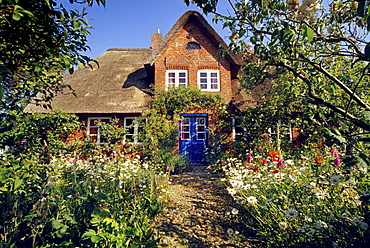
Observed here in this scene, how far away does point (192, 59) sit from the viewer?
10.5 m

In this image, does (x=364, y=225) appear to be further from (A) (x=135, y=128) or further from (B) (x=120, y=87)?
(B) (x=120, y=87)

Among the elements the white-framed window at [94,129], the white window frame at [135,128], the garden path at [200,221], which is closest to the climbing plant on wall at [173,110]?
the white window frame at [135,128]

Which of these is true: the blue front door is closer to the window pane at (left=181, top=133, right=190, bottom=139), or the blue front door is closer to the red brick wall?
the window pane at (left=181, top=133, right=190, bottom=139)

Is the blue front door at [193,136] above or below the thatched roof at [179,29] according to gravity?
below

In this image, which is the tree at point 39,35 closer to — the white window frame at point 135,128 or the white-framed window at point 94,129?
the white window frame at point 135,128

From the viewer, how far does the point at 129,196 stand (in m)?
3.45

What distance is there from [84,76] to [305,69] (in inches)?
457

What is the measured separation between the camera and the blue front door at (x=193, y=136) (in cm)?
980

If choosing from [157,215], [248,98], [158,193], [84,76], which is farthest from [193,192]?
[84,76]

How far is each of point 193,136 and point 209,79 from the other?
2.99 m

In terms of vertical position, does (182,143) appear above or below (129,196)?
above

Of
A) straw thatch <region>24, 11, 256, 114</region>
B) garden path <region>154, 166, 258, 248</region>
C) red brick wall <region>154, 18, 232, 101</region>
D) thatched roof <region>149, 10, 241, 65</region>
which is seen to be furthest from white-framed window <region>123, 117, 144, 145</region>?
garden path <region>154, 166, 258, 248</region>

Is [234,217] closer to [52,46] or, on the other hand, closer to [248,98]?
[52,46]

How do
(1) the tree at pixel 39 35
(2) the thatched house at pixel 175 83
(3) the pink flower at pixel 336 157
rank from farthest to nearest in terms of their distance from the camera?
(2) the thatched house at pixel 175 83, (3) the pink flower at pixel 336 157, (1) the tree at pixel 39 35
